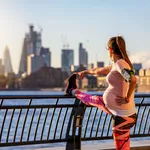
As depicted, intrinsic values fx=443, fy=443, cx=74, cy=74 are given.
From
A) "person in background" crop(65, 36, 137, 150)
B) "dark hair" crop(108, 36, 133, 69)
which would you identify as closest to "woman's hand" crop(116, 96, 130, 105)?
"person in background" crop(65, 36, 137, 150)

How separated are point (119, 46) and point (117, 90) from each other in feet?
1.63

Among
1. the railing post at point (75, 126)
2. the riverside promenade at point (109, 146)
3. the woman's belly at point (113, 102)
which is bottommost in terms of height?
the riverside promenade at point (109, 146)

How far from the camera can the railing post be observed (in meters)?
6.76

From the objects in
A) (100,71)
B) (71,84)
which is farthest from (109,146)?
(100,71)

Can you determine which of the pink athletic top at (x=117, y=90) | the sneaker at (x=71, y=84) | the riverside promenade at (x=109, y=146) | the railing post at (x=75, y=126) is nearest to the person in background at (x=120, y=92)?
the pink athletic top at (x=117, y=90)

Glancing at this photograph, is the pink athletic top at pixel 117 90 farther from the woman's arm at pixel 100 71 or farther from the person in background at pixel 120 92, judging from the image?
the woman's arm at pixel 100 71

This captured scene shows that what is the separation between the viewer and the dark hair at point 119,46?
4980mm

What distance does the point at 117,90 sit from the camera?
4988mm

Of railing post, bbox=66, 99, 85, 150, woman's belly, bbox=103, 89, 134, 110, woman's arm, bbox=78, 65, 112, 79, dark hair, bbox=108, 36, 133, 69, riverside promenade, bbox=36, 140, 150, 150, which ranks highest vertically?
dark hair, bbox=108, 36, 133, 69

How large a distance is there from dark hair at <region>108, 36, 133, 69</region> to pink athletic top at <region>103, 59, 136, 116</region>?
0.07m

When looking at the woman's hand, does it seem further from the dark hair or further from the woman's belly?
the dark hair

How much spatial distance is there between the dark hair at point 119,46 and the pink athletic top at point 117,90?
2.6 inches

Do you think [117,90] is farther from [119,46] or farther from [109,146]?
[109,146]

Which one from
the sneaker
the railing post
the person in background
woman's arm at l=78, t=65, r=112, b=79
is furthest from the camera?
the railing post
